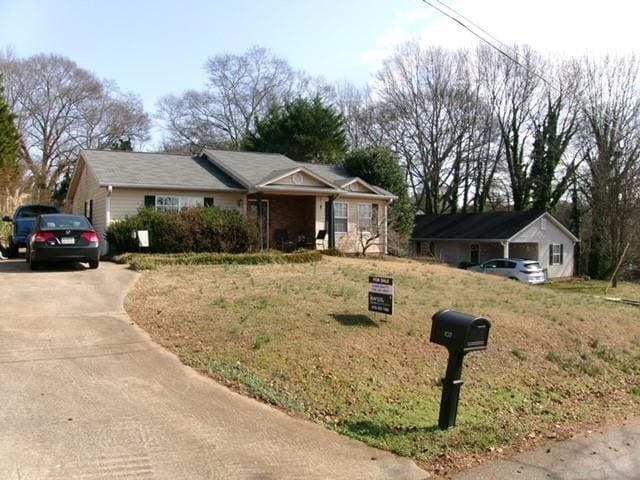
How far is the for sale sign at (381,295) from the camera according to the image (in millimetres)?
9156

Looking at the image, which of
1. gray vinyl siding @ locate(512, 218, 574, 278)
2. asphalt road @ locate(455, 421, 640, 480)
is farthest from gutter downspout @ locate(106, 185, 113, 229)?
gray vinyl siding @ locate(512, 218, 574, 278)

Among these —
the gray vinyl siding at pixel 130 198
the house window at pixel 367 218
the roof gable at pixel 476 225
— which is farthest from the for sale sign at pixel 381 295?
the roof gable at pixel 476 225

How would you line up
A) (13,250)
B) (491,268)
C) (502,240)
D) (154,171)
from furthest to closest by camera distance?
1. (502,240)
2. (491,268)
3. (154,171)
4. (13,250)

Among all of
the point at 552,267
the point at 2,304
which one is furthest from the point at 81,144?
the point at 2,304

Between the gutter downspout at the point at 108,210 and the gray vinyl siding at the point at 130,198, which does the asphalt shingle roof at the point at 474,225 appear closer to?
the gray vinyl siding at the point at 130,198

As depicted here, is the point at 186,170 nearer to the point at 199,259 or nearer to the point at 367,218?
the point at 199,259

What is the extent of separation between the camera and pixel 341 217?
27.4m

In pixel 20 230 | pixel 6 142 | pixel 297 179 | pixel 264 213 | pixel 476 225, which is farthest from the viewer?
pixel 476 225

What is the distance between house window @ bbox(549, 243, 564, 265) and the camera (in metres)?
42.6

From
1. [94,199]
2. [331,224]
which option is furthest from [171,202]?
[331,224]

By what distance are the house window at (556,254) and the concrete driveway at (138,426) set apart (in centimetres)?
3936

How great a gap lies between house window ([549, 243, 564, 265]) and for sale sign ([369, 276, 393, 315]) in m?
36.7

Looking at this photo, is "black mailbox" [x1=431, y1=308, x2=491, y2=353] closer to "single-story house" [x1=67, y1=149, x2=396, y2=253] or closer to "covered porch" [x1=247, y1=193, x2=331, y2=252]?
"single-story house" [x1=67, y1=149, x2=396, y2=253]

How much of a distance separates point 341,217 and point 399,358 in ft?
64.1
